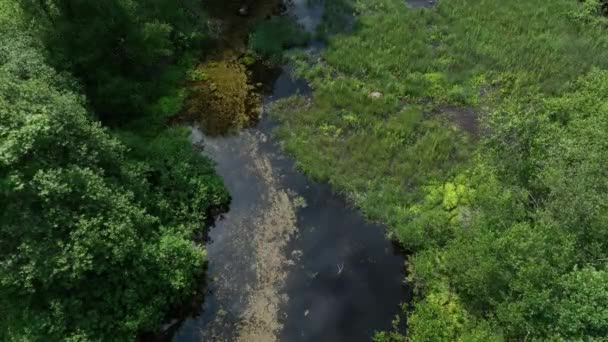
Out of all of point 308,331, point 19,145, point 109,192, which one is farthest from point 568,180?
point 19,145

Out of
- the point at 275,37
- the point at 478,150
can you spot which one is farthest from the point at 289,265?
the point at 275,37

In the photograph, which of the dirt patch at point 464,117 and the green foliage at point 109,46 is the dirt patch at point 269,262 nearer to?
the green foliage at point 109,46

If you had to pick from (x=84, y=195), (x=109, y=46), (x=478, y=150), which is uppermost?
(x=109, y=46)

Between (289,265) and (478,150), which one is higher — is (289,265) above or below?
below

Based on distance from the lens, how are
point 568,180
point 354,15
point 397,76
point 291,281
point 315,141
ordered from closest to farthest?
point 568,180
point 291,281
point 315,141
point 397,76
point 354,15

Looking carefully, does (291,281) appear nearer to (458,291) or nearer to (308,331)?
(308,331)

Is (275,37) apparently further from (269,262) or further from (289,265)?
(289,265)
